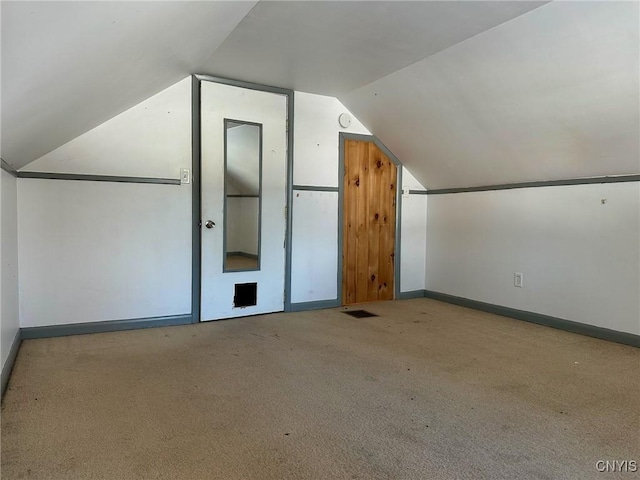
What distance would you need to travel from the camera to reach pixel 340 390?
7.31ft

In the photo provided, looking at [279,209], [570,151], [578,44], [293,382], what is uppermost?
[578,44]

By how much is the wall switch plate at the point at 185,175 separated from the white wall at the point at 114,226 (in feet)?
0.12

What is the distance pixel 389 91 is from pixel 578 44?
5.27ft

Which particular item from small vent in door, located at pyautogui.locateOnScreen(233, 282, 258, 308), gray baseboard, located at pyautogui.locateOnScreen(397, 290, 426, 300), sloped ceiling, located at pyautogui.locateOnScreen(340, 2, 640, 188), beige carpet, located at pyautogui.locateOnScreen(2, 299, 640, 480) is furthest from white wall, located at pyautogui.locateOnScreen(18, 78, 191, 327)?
gray baseboard, located at pyautogui.locateOnScreen(397, 290, 426, 300)

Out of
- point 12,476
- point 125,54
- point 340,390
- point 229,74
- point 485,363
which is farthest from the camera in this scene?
point 229,74

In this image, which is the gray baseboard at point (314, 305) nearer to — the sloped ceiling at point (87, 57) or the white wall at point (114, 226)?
the white wall at point (114, 226)

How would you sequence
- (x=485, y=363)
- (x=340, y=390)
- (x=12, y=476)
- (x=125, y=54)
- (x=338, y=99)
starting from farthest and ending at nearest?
(x=338, y=99)
(x=485, y=363)
(x=340, y=390)
(x=125, y=54)
(x=12, y=476)

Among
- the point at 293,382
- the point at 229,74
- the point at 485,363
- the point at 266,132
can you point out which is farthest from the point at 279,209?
the point at 485,363

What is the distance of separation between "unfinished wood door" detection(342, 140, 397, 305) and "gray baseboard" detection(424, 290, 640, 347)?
2.60 feet

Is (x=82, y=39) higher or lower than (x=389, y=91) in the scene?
lower

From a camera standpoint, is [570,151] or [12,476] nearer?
[12,476]

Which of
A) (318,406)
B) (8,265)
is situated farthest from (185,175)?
(318,406)

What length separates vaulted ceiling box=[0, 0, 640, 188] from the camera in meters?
1.62

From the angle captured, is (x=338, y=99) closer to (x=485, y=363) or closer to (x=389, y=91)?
(x=389, y=91)
